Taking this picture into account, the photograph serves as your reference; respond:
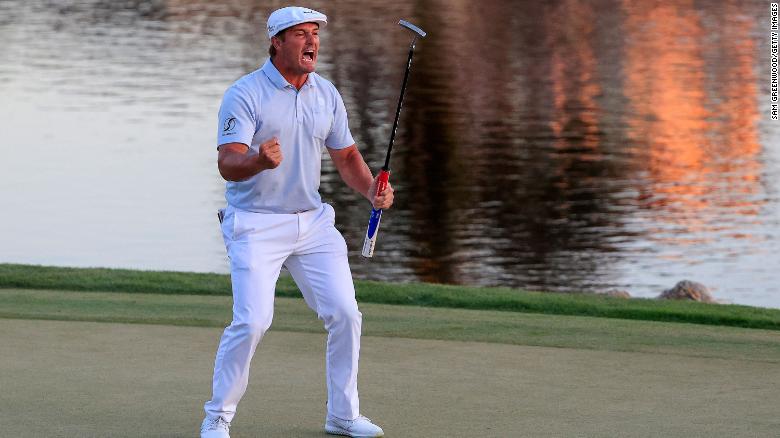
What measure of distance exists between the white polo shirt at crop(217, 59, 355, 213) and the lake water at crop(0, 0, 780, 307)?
762 centimetres

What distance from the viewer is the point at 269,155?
577 cm

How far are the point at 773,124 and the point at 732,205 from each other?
6154 mm

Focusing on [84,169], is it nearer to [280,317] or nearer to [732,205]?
[732,205]

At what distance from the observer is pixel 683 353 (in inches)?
316

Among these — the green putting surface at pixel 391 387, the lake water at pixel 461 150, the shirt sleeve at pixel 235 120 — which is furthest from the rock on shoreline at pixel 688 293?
the shirt sleeve at pixel 235 120

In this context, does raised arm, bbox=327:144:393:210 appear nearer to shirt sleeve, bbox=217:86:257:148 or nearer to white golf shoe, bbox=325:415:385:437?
shirt sleeve, bbox=217:86:257:148

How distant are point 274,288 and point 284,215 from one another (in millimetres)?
278

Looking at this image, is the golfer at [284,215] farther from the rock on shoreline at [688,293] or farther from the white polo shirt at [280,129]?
the rock on shoreline at [688,293]

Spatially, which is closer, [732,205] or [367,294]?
[367,294]

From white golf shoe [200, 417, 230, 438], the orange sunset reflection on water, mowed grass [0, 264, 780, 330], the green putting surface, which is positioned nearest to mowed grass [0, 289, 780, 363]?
the green putting surface

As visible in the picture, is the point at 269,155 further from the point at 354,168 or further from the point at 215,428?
the point at 215,428

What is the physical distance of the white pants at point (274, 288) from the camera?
6051 millimetres

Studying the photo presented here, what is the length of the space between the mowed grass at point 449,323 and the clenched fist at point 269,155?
2723 mm

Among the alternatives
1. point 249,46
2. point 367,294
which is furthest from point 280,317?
point 249,46
